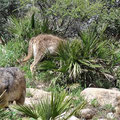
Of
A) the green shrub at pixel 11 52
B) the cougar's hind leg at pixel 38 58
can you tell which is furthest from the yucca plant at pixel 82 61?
the green shrub at pixel 11 52

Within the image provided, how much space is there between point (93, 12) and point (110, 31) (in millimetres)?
Result: 2365

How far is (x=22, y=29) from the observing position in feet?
41.9

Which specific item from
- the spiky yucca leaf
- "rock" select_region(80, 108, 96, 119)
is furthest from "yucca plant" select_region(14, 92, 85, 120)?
"rock" select_region(80, 108, 96, 119)

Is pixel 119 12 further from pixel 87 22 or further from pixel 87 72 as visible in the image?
pixel 87 72

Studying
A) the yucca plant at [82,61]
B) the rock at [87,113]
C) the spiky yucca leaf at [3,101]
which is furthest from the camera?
the yucca plant at [82,61]

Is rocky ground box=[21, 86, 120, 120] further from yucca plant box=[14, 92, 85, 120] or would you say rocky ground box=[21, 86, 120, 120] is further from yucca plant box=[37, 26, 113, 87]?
yucca plant box=[14, 92, 85, 120]

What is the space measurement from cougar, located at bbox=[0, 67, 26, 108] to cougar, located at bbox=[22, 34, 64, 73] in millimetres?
4564

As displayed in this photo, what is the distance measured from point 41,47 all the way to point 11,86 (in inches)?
207

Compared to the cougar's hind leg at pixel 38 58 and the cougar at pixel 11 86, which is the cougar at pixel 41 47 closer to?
the cougar's hind leg at pixel 38 58

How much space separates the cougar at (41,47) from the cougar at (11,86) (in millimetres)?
4564

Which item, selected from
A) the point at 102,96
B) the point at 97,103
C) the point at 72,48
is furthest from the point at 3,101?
the point at 72,48

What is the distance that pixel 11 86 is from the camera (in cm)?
622

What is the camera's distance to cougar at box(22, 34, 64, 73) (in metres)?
11.3

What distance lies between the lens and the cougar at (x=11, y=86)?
607 centimetres
